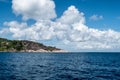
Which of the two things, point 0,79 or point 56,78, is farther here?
point 56,78

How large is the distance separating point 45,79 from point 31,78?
3.77 metres

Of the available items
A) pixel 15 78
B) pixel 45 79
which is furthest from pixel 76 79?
pixel 15 78

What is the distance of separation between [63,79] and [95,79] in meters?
8.47

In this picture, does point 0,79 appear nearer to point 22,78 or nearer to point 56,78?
point 22,78

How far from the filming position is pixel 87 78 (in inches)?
2365

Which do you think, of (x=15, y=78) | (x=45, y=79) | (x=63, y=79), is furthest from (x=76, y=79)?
(x=15, y=78)

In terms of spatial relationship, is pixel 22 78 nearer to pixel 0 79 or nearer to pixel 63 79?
pixel 0 79

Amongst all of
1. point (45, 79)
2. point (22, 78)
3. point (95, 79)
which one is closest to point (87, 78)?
point (95, 79)

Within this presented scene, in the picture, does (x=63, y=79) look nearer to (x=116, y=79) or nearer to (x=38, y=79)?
(x=38, y=79)

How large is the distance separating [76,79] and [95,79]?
16.5ft

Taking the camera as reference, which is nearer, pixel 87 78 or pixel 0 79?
pixel 0 79

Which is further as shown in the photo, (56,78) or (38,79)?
(56,78)

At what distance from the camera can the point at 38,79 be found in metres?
55.8

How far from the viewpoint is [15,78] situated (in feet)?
188
